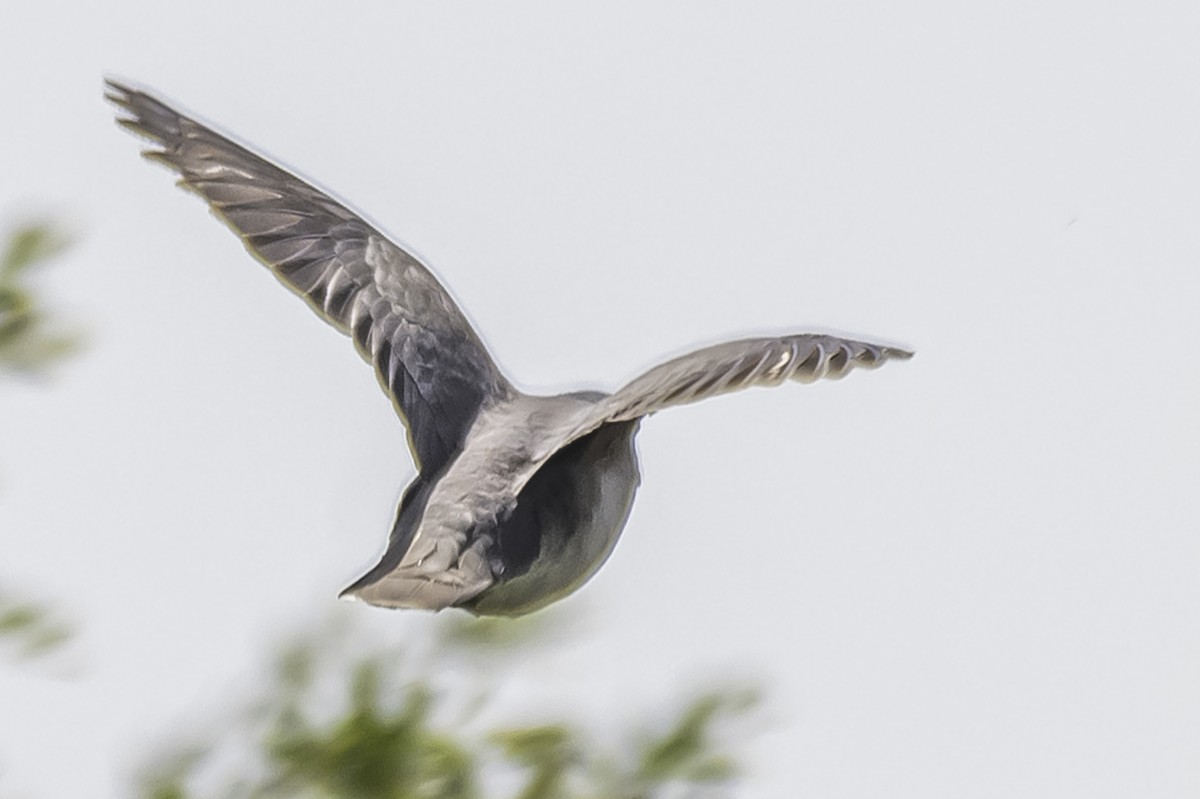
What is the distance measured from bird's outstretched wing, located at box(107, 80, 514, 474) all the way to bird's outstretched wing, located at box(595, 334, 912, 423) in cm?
87

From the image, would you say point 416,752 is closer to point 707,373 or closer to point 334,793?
point 334,793

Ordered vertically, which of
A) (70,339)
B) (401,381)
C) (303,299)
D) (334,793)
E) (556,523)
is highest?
(303,299)

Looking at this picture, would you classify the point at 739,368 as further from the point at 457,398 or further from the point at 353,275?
the point at 353,275

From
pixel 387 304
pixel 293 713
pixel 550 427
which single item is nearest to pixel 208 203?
pixel 387 304

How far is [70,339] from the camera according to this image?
398 cm

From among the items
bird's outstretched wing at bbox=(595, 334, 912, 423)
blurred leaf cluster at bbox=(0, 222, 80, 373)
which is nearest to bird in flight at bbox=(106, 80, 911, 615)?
bird's outstretched wing at bbox=(595, 334, 912, 423)

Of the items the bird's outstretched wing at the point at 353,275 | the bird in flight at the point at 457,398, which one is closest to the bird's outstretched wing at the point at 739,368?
the bird in flight at the point at 457,398

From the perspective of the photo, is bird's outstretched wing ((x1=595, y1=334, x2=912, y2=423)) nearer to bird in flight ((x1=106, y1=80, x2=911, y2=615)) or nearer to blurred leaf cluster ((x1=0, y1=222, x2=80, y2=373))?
bird in flight ((x1=106, y1=80, x2=911, y2=615))

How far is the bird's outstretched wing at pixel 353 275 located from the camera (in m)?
6.04

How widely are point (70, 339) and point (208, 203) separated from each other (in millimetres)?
2848

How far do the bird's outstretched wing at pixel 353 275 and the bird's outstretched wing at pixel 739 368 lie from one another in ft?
2.87

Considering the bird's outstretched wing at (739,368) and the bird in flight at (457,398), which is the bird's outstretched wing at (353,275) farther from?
the bird's outstretched wing at (739,368)

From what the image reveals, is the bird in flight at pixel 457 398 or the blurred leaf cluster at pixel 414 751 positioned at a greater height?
the bird in flight at pixel 457 398

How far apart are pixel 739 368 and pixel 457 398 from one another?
1.31 meters
